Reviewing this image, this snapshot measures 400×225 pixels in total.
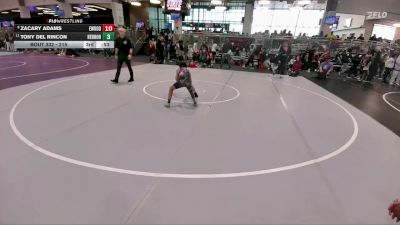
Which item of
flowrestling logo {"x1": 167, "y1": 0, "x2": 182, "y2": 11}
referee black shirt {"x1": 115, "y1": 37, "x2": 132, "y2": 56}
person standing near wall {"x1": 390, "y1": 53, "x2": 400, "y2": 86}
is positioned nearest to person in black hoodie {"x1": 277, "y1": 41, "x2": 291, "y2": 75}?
person standing near wall {"x1": 390, "y1": 53, "x2": 400, "y2": 86}

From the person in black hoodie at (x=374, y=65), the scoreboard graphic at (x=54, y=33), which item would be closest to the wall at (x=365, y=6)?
the person in black hoodie at (x=374, y=65)

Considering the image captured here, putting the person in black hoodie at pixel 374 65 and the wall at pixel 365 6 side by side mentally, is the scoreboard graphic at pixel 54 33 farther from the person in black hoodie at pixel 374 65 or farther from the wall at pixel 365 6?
the wall at pixel 365 6

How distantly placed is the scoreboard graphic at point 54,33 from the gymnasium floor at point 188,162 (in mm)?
2246

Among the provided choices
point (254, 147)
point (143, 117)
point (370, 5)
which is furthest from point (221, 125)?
point (370, 5)

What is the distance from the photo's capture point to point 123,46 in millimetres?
9602

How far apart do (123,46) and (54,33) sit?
2.42 m

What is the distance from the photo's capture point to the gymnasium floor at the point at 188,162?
3.04 metres

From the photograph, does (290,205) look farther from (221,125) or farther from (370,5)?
(370,5)

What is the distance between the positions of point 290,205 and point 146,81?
8.63 meters

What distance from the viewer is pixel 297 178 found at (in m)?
3.85

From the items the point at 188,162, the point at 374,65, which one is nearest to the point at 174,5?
the point at 374,65

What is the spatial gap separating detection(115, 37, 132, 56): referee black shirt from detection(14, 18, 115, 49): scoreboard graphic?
95 centimetres

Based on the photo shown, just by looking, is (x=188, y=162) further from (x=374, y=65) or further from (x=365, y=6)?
(x=365, y=6)

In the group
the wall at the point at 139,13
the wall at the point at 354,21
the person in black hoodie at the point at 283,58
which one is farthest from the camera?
the wall at the point at 139,13
